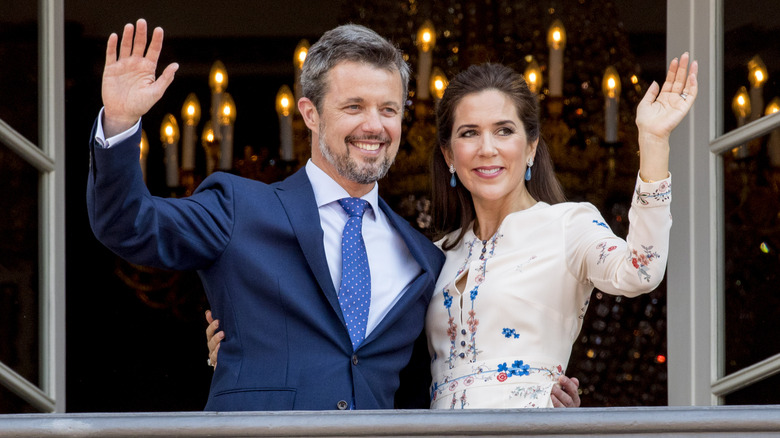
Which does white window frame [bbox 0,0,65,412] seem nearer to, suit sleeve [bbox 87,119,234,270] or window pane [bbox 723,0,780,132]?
suit sleeve [bbox 87,119,234,270]

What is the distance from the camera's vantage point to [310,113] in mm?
2191

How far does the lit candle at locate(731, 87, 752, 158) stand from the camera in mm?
2613

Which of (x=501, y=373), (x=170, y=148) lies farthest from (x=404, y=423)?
(x=170, y=148)

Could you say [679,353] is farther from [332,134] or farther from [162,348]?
[162,348]

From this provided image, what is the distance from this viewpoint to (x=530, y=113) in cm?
231

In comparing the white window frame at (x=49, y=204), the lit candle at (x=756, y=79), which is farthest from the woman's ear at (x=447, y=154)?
the white window frame at (x=49, y=204)

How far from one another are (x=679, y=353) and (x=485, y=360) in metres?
0.77

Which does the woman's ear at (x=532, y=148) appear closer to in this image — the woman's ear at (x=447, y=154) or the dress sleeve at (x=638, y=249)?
the woman's ear at (x=447, y=154)

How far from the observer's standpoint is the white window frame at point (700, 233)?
263cm

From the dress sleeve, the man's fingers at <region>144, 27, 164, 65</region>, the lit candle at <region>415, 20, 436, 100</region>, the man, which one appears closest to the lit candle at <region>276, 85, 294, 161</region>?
the lit candle at <region>415, 20, 436, 100</region>

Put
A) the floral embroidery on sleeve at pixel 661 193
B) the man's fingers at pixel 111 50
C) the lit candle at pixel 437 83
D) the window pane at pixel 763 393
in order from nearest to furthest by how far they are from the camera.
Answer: the man's fingers at pixel 111 50 < the floral embroidery on sleeve at pixel 661 193 < the window pane at pixel 763 393 < the lit candle at pixel 437 83

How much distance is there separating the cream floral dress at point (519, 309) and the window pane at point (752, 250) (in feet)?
1.97

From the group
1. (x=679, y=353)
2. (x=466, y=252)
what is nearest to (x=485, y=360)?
(x=466, y=252)

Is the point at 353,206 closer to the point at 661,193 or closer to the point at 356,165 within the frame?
the point at 356,165
